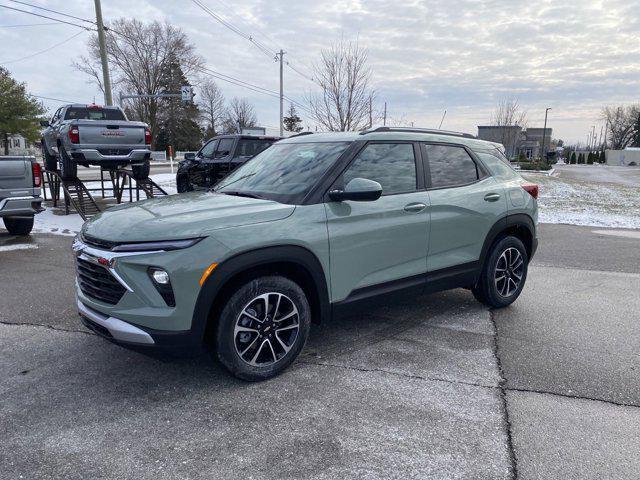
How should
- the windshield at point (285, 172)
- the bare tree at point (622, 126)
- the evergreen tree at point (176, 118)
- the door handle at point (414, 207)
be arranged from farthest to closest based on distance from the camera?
1. the bare tree at point (622, 126)
2. the evergreen tree at point (176, 118)
3. the door handle at point (414, 207)
4. the windshield at point (285, 172)

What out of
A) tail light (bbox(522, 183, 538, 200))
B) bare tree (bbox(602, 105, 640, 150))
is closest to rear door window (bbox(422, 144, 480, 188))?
tail light (bbox(522, 183, 538, 200))

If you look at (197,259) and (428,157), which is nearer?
(197,259)

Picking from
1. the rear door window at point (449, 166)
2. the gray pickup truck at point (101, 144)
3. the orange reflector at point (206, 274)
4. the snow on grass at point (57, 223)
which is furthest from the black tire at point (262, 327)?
the gray pickup truck at point (101, 144)

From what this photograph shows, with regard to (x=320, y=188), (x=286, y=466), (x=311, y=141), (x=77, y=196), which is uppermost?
(x=311, y=141)

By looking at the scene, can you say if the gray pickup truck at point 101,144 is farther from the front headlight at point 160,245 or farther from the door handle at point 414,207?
the door handle at point 414,207

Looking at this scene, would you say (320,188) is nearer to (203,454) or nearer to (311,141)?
(311,141)

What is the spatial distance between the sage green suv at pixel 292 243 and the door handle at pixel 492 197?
0.02m

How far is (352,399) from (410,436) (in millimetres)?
520

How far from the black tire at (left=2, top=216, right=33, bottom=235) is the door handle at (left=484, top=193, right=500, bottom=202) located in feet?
27.2

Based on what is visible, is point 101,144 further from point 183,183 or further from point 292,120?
point 292,120

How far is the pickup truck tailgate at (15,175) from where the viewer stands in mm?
7582

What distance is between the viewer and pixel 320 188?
11.7ft

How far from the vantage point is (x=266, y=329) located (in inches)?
131

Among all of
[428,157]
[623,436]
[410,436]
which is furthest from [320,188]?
[623,436]
